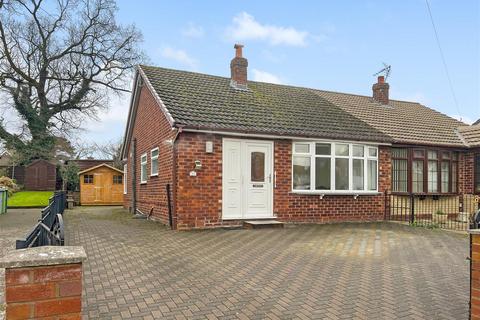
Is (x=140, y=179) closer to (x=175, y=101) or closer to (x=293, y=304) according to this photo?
(x=175, y=101)

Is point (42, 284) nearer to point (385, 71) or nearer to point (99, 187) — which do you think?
point (385, 71)

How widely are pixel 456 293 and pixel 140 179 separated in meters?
13.0

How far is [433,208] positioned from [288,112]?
6.68 metres

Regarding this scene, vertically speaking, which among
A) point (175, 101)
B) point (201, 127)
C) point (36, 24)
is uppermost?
point (36, 24)

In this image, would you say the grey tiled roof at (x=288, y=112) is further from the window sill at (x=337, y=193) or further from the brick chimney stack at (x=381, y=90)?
the window sill at (x=337, y=193)

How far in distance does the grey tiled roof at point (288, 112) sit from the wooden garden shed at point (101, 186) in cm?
1150

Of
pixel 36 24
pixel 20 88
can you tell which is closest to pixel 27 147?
pixel 20 88

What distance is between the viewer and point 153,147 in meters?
13.4

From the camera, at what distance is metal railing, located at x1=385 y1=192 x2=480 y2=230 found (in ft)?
43.1

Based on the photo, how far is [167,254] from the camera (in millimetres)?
6957

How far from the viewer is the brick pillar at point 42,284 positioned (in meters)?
2.20

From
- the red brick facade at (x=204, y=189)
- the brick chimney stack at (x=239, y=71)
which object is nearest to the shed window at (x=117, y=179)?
the red brick facade at (x=204, y=189)

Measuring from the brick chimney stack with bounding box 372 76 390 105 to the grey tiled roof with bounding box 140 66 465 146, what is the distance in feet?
1.66

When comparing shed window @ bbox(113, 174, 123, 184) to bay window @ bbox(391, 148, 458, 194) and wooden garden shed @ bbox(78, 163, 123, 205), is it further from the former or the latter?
bay window @ bbox(391, 148, 458, 194)
